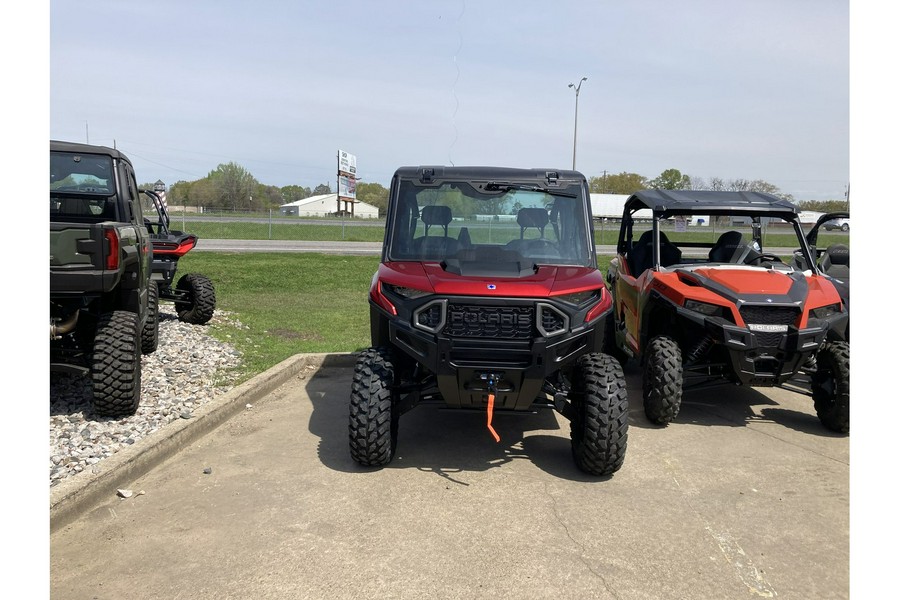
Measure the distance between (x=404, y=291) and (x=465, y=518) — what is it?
5.17 feet

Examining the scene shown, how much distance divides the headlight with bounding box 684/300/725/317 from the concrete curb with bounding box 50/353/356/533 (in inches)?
158

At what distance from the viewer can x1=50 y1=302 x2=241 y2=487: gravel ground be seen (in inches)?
200

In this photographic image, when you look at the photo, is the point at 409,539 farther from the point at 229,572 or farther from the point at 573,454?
the point at 573,454

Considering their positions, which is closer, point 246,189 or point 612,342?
point 612,342

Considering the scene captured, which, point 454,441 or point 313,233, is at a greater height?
point 313,233

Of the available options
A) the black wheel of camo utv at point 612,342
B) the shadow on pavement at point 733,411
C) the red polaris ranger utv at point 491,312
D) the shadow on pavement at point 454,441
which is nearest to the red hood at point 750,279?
the shadow on pavement at point 733,411

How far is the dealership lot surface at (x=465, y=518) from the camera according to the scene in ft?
11.9

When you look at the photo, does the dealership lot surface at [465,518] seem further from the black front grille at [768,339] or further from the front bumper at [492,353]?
the black front grille at [768,339]

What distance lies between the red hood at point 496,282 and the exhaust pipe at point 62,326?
259 centimetres

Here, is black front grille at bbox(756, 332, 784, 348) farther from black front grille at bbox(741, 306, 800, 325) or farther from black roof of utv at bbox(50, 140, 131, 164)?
black roof of utv at bbox(50, 140, 131, 164)

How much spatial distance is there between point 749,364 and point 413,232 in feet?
9.71

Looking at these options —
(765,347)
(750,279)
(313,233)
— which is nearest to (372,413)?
(765,347)

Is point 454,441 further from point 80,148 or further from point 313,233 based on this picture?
point 313,233

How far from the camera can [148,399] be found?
253 inches
